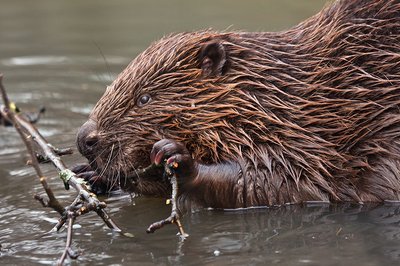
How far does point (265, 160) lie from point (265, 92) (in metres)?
0.42

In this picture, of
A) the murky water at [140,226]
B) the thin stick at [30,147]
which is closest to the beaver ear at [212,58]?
the murky water at [140,226]

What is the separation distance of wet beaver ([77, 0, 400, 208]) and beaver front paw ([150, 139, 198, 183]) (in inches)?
0.7

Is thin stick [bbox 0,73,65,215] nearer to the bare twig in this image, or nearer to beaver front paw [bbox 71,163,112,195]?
the bare twig

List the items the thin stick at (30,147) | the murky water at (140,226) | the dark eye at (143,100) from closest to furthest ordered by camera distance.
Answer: the thin stick at (30,147), the murky water at (140,226), the dark eye at (143,100)

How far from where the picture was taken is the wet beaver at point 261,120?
463cm

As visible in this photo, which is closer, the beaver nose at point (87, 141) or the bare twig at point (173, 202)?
the bare twig at point (173, 202)

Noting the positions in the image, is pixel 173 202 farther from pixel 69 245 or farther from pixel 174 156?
pixel 69 245

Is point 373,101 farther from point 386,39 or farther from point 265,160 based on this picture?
point 265,160

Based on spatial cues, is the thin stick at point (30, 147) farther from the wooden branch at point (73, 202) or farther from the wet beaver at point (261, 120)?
the wet beaver at point (261, 120)

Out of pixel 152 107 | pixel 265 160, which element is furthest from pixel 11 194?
pixel 265 160

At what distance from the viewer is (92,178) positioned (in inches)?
192

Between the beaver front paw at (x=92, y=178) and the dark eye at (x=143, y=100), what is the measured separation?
47cm

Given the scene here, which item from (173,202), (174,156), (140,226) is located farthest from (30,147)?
(140,226)

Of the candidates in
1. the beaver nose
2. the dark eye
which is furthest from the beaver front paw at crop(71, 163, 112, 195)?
the dark eye
